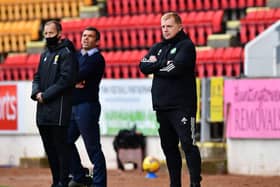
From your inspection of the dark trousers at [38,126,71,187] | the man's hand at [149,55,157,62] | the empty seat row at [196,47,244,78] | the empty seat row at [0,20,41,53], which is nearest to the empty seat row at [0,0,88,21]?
the empty seat row at [0,20,41,53]

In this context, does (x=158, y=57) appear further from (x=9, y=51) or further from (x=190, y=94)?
(x=9, y=51)

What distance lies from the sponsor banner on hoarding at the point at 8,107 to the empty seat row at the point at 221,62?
353cm

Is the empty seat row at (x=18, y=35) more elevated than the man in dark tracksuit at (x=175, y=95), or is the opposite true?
the man in dark tracksuit at (x=175, y=95)

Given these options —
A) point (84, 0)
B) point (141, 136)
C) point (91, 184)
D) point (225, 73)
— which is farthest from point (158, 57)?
point (84, 0)

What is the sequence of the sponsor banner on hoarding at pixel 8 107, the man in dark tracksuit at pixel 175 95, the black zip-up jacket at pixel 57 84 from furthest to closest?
the sponsor banner on hoarding at pixel 8 107
the black zip-up jacket at pixel 57 84
the man in dark tracksuit at pixel 175 95

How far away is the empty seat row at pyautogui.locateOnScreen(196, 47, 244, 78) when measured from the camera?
1730 cm

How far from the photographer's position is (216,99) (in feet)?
47.5

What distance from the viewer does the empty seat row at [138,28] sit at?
1848cm

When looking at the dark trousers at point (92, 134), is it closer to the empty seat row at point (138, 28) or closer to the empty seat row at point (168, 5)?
the empty seat row at point (138, 28)

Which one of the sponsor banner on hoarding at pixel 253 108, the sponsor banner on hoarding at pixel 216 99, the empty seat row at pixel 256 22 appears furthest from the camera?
the empty seat row at pixel 256 22

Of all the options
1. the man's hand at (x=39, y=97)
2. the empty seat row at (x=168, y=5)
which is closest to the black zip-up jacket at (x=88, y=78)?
the man's hand at (x=39, y=97)

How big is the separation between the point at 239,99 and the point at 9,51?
9.44m

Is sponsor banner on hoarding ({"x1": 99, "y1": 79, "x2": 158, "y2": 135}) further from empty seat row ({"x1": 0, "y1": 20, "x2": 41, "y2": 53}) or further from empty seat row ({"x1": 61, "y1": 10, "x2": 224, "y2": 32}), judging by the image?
empty seat row ({"x1": 0, "y1": 20, "x2": 41, "y2": 53})

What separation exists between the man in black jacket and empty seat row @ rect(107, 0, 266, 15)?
9146mm
